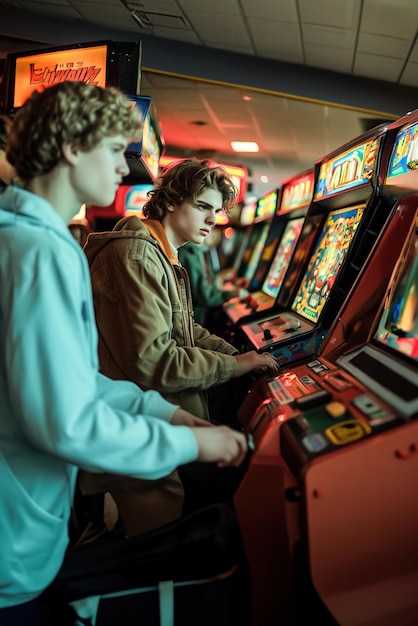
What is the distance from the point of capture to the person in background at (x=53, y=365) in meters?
0.98

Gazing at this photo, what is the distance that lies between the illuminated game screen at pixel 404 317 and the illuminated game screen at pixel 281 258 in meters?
2.26

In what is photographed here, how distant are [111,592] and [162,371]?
0.68 metres

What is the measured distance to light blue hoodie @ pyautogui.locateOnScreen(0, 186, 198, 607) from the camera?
981 millimetres

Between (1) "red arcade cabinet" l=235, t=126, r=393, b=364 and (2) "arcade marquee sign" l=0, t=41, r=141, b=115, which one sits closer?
(1) "red arcade cabinet" l=235, t=126, r=393, b=364

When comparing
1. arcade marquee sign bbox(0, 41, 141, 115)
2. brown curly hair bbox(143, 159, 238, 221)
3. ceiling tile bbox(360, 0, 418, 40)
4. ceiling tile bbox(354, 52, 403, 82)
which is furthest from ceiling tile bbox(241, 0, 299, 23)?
brown curly hair bbox(143, 159, 238, 221)

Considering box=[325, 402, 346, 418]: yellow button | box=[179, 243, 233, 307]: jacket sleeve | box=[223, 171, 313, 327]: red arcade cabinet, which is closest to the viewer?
box=[325, 402, 346, 418]: yellow button

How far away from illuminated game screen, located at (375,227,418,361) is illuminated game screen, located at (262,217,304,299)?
7.43 ft

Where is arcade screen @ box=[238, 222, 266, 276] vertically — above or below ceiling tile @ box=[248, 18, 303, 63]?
below

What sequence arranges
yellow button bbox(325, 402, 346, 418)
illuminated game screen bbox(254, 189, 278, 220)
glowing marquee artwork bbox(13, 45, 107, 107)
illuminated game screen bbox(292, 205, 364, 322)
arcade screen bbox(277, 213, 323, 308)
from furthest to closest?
illuminated game screen bbox(254, 189, 278, 220)
glowing marquee artwork bbox(13, 45, 107, 107)
arcade screen bbox(277, 213, 323, 308)
illuminated game screen bbox(292, 205, 364, 322)
yellow button bbox(325, 402, 346, 418)

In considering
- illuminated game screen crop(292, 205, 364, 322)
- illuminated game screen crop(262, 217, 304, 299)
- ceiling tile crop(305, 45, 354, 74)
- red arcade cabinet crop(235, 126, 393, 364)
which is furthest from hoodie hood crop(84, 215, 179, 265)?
ceiling tile crop(305, 45, 354, 74)

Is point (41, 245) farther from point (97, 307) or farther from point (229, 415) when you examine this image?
point (229, 415)

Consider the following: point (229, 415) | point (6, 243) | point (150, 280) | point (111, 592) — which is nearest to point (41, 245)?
point (6, 243)

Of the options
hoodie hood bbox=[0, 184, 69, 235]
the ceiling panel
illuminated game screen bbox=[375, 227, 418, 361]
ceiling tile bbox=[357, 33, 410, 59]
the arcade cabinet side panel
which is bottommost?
the arcade cabinet side panel

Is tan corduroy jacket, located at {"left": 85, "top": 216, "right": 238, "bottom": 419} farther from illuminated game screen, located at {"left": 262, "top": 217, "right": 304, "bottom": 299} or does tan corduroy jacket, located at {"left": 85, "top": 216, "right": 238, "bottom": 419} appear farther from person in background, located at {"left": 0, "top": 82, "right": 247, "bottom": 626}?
illuminated game screen, located at {"left": 262, "top": 217, "right": 304, "bottom": 299}
